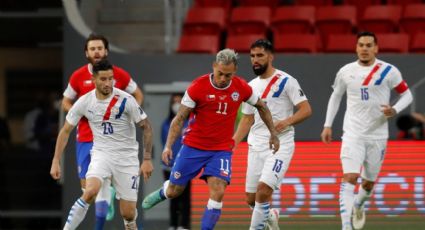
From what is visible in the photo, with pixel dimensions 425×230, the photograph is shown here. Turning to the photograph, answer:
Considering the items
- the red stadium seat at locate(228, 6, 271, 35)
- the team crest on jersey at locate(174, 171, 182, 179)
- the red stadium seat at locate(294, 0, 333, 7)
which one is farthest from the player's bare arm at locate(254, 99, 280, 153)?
the red stadium seat at locate(294, 0, 333, 7)

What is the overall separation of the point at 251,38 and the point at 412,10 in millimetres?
2728

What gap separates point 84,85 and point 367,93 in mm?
3309

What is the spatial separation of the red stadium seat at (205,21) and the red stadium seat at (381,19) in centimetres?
227

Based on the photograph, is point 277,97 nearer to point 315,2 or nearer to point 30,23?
point 315,2

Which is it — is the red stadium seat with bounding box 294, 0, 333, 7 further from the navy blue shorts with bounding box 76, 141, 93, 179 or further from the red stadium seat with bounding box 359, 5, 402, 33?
the navy blue shorts with bounding box 76, 141, 93, 179

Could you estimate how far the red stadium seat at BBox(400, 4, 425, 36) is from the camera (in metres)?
20.2

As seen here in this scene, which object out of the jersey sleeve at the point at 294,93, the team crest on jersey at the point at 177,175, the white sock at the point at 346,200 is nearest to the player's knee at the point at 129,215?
the team crest on jersey at the point at 177,175

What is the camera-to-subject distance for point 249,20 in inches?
797

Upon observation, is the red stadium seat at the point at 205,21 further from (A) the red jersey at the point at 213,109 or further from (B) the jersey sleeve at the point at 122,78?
(A) the red jersey at the point at 213,109

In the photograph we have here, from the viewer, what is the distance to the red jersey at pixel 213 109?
42.5 ft

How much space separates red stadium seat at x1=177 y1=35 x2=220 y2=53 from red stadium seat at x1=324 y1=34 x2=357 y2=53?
1.77 m

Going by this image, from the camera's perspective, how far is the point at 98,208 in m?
13.8

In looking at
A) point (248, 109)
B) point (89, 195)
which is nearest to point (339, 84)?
point (248, 109)

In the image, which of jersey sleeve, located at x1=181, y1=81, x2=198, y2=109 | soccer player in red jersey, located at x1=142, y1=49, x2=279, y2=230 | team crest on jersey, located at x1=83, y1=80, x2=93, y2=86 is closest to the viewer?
soccer player in red jersey, located at x1=142, y1=49, x2=279, y2=230
